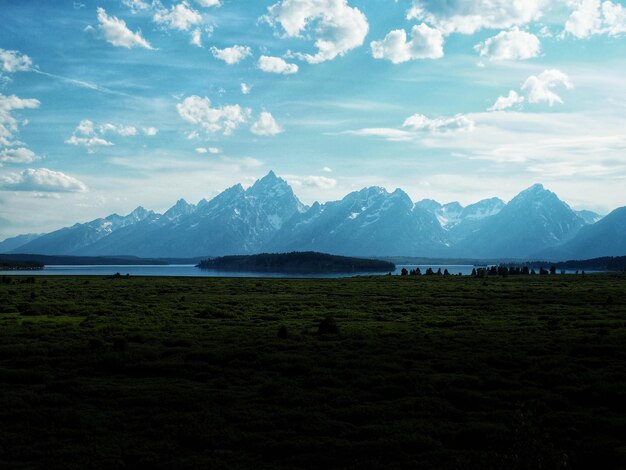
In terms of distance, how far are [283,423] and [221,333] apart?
23432 millimetres

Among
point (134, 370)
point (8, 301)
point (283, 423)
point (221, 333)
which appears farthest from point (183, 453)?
point (8, 301)

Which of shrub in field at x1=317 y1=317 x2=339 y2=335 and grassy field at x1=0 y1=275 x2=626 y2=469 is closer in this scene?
grassy field at x1=0 y1=275 x2=626 y2=469

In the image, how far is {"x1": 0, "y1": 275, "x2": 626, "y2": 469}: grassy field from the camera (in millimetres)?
15086

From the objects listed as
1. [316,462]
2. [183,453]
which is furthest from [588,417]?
[183,453]

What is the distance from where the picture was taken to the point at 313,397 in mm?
21188

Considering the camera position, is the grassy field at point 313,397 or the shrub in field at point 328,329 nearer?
the grassy field at point 313,397

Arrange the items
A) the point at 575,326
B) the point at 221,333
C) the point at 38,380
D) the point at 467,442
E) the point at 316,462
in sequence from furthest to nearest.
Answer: the point at 575,326 → the point at 221,333 → the point at 38,380 → the point at 467,442 → the point at 316,462

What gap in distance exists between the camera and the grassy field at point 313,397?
15086 mm

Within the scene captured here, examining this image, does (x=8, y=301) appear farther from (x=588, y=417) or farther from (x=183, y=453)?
(x=588, y=417)

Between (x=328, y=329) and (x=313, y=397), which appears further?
(x=328, y=329)

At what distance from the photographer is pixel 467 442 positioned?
16312 millimetres

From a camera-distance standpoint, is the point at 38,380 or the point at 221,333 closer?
the point at 38,380

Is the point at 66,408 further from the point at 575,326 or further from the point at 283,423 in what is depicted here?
the point at 575,326

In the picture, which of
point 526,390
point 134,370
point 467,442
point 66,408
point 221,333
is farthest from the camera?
point 221,333
